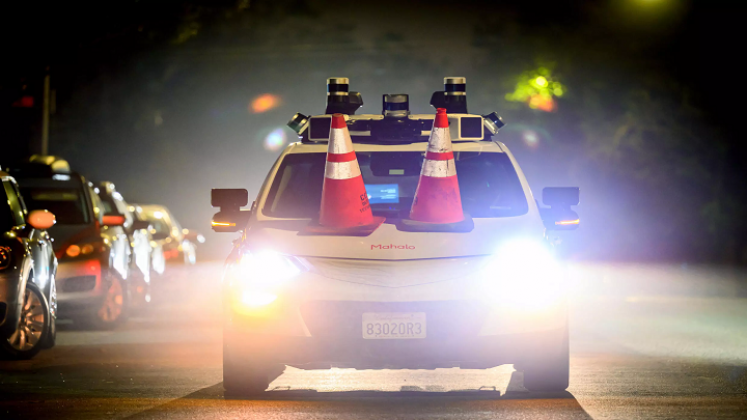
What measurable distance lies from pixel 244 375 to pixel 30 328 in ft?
14.1

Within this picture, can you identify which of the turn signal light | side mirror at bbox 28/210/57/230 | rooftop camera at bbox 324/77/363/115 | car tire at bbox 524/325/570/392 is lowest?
car tire at bbox 524/325/570/392

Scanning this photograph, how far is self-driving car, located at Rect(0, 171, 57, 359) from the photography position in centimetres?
1223

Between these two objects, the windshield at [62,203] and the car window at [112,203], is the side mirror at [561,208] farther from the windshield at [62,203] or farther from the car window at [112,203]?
the car window at [112,203]

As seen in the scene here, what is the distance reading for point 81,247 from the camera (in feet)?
53.8

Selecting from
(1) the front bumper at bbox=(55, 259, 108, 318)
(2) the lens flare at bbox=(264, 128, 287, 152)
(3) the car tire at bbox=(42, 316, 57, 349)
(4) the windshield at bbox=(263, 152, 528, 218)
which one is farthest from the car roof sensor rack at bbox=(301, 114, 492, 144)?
(2) the lens flare at bbox=(264, 128, 287, 152)

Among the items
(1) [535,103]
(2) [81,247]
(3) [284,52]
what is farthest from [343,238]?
(3) [284,52]

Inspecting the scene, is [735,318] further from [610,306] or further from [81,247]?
[81,247]

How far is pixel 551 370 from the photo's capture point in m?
9.25

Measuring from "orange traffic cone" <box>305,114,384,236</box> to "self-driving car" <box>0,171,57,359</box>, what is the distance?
13.3ft

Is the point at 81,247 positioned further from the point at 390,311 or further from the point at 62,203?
the point at 390,311

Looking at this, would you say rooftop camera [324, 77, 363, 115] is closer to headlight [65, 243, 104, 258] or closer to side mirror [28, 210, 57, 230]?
side mirror [28, 210, 57, 230]

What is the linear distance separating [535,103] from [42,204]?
2708 centimetres

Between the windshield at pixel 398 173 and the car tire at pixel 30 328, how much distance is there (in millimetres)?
3461

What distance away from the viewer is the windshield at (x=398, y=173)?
9.86 m
